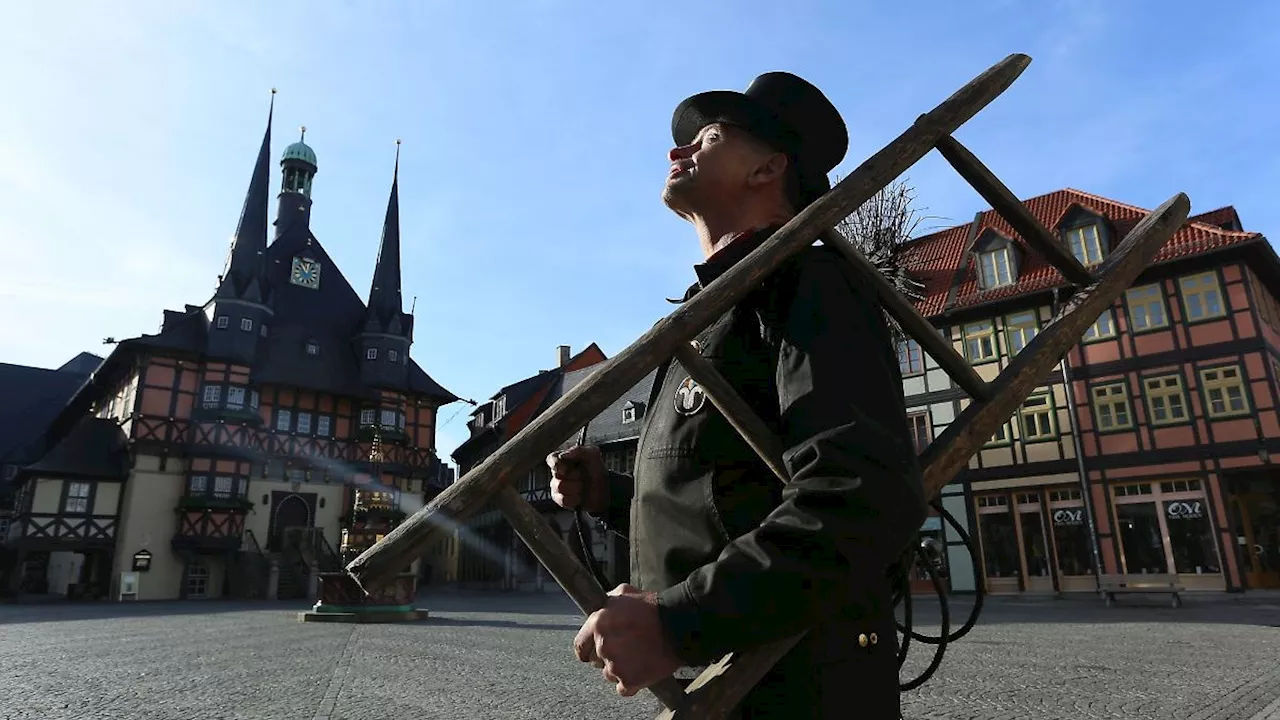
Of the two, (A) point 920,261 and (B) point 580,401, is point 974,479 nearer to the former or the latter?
(A) point 920,261

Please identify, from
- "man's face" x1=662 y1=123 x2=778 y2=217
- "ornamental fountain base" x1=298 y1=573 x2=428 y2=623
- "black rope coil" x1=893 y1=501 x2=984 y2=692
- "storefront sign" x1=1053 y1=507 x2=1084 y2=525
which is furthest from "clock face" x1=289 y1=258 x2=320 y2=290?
"black rope coil" x1=893 y1=501 x2=984 y2=692

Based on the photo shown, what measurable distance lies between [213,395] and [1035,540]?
27.3 metres

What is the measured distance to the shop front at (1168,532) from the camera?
17609 mm

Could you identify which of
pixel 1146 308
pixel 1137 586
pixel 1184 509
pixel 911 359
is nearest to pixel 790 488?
pixel 1137 586

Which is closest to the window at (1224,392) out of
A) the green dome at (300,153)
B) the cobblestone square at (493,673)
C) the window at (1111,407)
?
the window at (1111,407)

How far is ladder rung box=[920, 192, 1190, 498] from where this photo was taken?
146cm

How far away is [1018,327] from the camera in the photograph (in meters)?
21.0

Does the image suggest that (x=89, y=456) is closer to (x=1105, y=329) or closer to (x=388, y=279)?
(x=388, y=279)

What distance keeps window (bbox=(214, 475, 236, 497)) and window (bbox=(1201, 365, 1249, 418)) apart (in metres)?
29.6

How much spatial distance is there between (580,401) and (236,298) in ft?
104

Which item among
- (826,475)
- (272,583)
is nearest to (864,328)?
(826,475)

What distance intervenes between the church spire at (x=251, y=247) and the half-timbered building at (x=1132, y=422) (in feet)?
79.9

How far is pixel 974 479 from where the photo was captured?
21172 mm

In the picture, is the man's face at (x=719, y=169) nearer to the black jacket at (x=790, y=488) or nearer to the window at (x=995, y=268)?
the black jacket at (x=790, y=488)
